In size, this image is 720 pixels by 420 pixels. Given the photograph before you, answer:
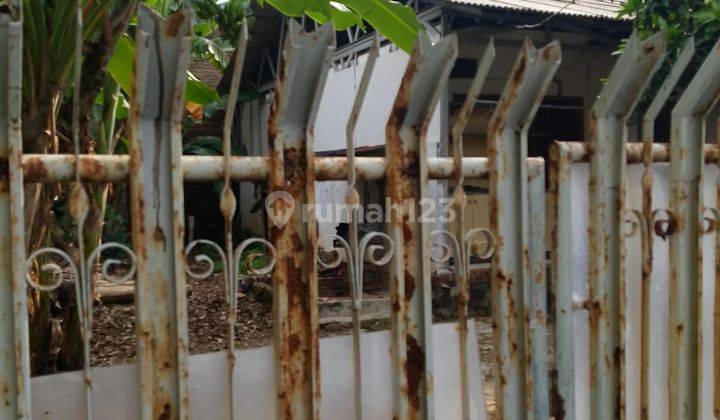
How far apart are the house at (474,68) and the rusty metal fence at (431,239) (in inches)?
176

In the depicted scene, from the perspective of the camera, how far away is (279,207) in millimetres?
1239

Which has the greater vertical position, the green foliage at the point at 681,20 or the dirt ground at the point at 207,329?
the green foliage at the point at 681,20

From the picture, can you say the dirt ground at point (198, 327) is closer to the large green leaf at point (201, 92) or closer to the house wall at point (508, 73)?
the large green leaf at point (201, 92)

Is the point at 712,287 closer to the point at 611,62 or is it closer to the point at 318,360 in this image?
the point at 318,360

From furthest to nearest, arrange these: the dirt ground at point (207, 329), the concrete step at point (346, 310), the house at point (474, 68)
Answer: the house at point (474, 68), the concrete step at point (346, 310), the dirt ground at point (207, 329)

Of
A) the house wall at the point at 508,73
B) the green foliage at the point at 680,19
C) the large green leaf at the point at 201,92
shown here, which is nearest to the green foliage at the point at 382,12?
the large green leaf at the point at 201,92

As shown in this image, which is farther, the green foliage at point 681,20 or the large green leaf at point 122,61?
the green foliage at point 681,20

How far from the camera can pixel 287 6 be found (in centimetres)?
248

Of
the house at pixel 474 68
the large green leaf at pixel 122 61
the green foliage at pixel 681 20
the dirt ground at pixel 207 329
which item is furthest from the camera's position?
the house at pixel 474 68

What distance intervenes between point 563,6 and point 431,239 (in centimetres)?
622

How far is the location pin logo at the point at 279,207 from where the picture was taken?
4.05 feet

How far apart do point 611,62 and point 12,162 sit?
8.55 metres

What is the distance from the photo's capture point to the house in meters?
6.79

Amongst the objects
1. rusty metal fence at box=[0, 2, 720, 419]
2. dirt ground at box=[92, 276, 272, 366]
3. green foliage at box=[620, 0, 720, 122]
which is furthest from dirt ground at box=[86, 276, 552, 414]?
→ rusty metal fence at box=[0, 2, 720, 419]
